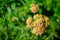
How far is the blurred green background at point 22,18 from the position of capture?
319 cm

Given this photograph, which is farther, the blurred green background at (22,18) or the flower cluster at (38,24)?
the blurred green background at (22,18)

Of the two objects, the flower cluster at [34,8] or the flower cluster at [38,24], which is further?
the flower cluster at [34,8]

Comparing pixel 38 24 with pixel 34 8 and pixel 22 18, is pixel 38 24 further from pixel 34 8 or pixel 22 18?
pixel 22 18

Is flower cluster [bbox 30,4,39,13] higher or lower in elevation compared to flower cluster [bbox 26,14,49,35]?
higher

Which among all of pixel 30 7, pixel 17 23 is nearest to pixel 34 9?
pixel 30 7

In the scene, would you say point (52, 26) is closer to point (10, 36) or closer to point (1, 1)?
point (10, 36)

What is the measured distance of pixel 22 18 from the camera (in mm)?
3480

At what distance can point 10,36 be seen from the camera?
10.8 feet

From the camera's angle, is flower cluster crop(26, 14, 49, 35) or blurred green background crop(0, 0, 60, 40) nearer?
flower cluster crop(26, 14, 49, 35)

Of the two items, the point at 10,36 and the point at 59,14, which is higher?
the point at 59,14

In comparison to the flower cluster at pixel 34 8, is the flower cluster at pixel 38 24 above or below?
below

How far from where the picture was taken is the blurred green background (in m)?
3.19

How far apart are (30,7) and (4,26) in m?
0.41

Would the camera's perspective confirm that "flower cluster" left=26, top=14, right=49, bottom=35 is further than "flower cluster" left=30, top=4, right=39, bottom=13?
No
